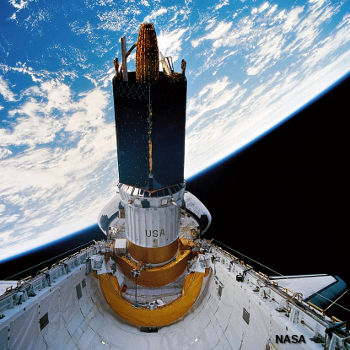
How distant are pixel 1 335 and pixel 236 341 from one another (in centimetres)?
555

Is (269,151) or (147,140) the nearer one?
(147,140)

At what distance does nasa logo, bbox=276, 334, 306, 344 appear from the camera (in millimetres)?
3857

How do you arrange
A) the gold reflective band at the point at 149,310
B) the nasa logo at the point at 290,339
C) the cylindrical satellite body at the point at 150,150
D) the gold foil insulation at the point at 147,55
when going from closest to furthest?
the nasa logo at the point at 290,339
the gold foil insulation at the point at 147,55
the cylindrical satellite body at the point at 150,150
the gold reflective band at the point at 149,310

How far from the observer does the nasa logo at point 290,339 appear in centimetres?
386

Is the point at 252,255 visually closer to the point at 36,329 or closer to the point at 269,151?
the point at 36,329

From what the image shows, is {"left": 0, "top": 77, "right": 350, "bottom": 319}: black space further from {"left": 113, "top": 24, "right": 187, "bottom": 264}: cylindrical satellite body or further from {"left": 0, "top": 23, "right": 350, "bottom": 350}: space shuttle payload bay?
{"left": 113, "top": 24, "right": 187, "bottom": 264}: cylindrical satellite body

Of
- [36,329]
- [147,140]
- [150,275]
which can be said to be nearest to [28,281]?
[36,329]

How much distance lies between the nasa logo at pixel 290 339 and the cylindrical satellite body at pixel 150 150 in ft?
12.8

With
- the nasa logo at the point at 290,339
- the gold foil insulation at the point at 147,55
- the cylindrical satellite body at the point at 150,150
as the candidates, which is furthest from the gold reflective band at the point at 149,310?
the gold foil insulation at the point at 147,55

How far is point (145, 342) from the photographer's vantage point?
20.4 feet

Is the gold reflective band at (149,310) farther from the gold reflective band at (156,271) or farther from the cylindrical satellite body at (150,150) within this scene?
the cylindrical satellite body at (150,150)

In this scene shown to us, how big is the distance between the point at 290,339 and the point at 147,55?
23.7 ft

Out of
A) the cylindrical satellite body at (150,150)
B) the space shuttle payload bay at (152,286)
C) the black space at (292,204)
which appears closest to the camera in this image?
the space shuttle payload bay at (152,286)

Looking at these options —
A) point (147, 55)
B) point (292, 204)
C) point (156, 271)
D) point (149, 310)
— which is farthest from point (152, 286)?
point (292, 204)
